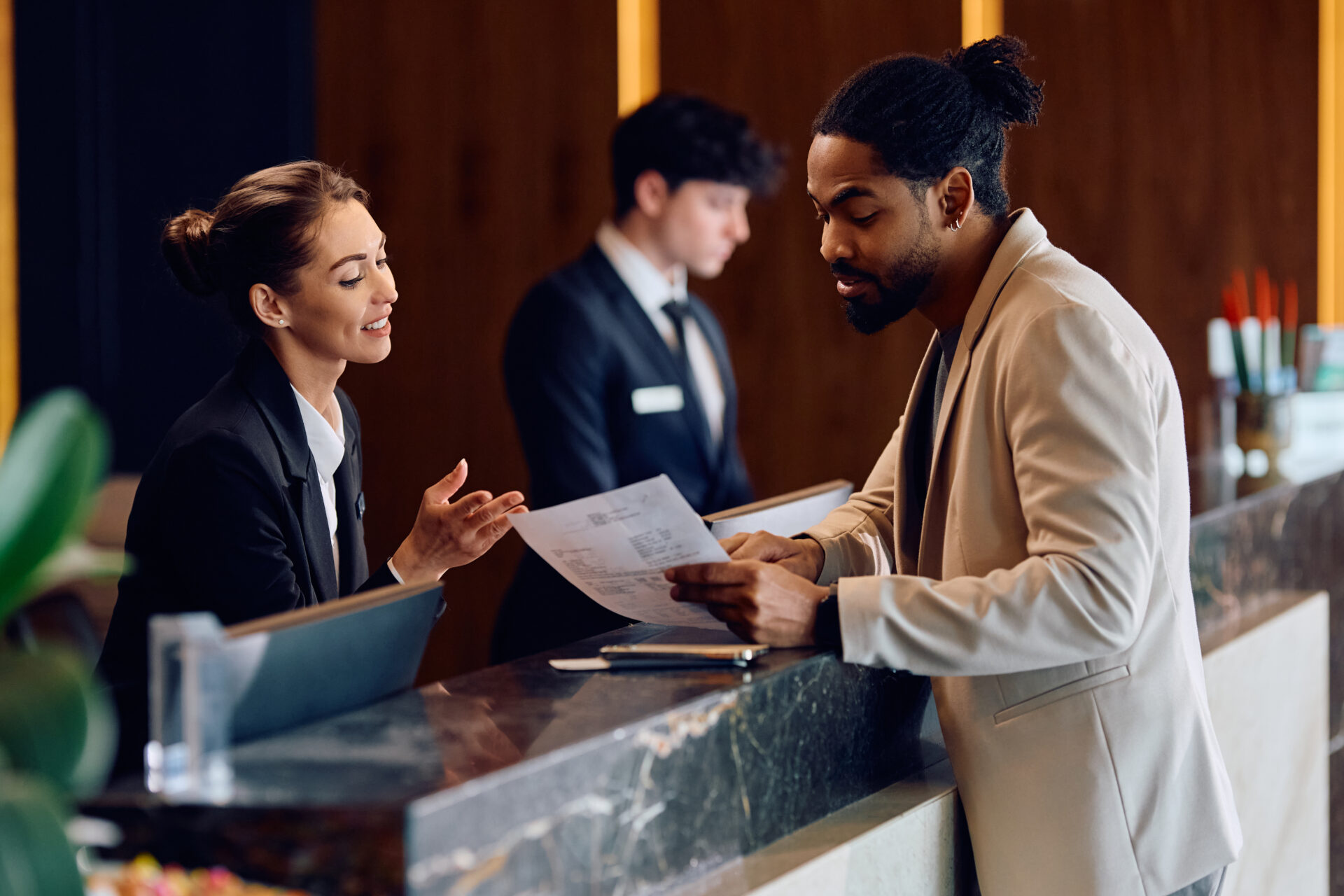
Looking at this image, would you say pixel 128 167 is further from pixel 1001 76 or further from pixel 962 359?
pixel 962 359

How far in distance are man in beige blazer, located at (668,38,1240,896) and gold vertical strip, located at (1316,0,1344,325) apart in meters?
3.19

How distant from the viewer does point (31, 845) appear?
2.05 ft

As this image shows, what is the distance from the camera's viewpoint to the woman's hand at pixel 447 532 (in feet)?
5.78

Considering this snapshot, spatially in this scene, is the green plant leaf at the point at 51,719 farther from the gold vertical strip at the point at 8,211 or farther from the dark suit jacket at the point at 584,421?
the gold vertical strip at the point at 8,211

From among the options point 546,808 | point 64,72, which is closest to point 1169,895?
point 546,808

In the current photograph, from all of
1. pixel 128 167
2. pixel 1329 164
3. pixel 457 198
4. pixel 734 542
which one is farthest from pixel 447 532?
pixel 1329 164

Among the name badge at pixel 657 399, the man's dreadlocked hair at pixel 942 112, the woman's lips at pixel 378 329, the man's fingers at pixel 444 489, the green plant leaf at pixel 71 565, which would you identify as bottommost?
the name badge at pixel 657 399

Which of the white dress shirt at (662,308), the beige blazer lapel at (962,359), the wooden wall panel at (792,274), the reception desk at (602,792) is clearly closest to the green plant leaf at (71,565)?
the reception desk at (602,792)

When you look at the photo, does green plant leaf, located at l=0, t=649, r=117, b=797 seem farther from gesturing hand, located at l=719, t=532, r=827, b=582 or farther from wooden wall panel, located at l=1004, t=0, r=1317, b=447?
wooden wall panel, located at l=1004, t=0, r=1317, b=447

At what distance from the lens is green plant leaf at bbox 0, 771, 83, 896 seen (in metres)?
0.62

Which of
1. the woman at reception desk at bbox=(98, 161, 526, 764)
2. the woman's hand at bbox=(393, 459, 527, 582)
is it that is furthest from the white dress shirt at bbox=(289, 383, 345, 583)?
the woman's hand at bbox=(393, 459, 527, 582)

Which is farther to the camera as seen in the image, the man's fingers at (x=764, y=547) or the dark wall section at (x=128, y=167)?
the dark wall section at (x=128, y=167)

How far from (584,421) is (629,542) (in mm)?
1702

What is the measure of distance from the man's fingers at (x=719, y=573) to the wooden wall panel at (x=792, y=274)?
2842 millimetres
